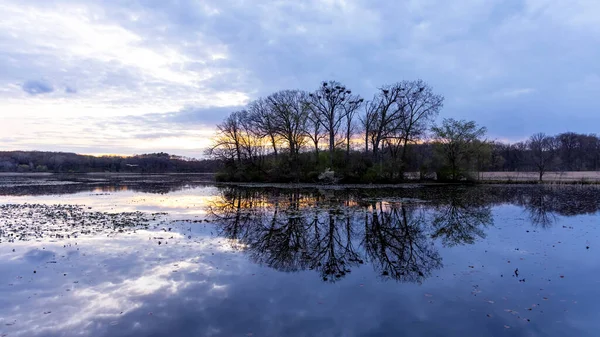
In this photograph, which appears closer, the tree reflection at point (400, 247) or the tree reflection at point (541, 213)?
the tree reflection at point (400, 247)

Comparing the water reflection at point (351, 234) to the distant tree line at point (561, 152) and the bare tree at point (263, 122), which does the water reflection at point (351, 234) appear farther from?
the distant tree line at point (561, 152)

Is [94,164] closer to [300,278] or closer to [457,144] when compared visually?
[457,144]

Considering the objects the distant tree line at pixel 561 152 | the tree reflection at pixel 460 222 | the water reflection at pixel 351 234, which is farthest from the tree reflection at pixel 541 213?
the distant tree line at pixel 561 152

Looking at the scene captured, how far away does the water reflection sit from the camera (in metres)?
11.1

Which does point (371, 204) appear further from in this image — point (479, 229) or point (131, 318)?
point (131, 318)

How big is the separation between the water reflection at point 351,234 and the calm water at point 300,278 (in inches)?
3.6

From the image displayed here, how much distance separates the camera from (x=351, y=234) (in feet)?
50.1

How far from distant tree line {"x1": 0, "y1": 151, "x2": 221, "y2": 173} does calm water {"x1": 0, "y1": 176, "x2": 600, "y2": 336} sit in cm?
13172

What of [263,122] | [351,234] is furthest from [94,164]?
[351,234]

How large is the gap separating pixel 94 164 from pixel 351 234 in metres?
178

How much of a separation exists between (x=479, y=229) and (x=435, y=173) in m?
38.8

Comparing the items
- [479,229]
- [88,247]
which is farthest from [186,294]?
[479,229]

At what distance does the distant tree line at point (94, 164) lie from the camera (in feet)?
488

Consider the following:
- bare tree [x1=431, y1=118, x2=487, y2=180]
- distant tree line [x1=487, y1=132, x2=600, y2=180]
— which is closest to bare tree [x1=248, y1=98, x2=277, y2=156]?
bare tree [x1=431, y1=118, x2=487, y2=180]
